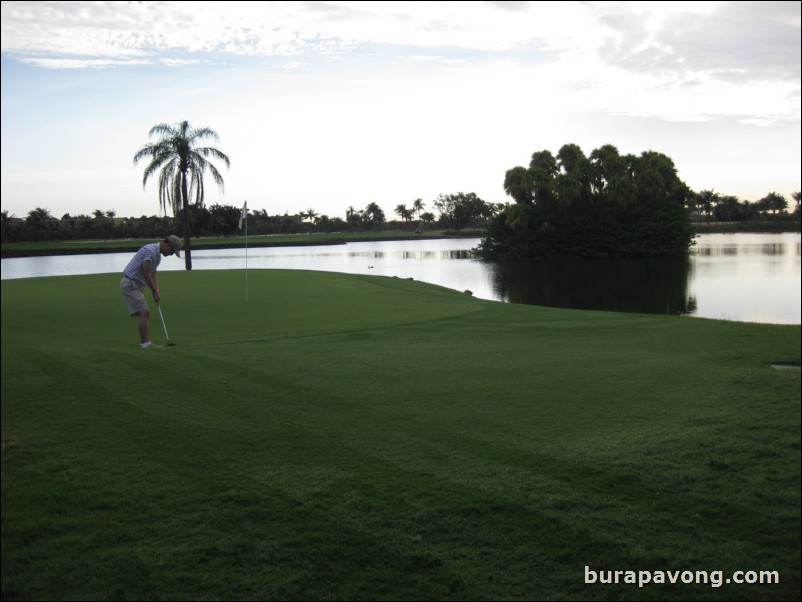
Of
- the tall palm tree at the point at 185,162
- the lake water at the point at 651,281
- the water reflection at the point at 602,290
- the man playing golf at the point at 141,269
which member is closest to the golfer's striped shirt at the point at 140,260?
the man playing golf at the point at 141,269

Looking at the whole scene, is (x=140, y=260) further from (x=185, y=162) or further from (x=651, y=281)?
(x=651, y=281)

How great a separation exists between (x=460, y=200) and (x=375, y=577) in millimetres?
175718

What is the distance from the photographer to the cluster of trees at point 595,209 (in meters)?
72.7

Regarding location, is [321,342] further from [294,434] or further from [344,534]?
[344,534]

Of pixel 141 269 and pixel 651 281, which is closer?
pixel 141 269

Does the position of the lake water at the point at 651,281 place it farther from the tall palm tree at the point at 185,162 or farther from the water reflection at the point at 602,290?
the tall palm tree at the point at 185,162

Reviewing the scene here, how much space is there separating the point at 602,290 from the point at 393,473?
106 feet

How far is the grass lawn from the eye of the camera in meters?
3.81

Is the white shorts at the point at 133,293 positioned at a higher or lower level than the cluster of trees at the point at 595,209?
lower

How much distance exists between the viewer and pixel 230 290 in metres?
19.7

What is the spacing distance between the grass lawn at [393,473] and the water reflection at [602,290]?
18255 millimetres

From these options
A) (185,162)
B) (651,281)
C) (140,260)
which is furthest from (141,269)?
(651,281)

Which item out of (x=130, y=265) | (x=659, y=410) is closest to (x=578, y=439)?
(x=659, y=410)

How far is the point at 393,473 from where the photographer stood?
5098 millimetres
